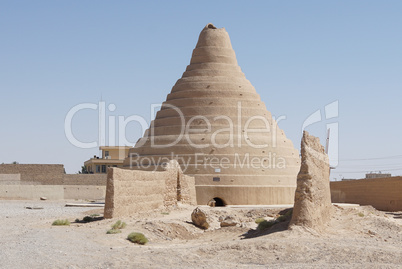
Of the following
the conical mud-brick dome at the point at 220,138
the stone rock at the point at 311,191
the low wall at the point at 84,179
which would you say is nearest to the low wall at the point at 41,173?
the low wall at the point at 84,179

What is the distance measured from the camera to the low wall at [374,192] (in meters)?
A: 28.3

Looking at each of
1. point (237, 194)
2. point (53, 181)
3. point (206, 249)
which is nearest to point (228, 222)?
point (206, 249)

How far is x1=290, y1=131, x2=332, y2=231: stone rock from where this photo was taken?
13.6 meters

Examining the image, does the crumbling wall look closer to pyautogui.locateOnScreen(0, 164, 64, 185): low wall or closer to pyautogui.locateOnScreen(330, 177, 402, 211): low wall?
pyautogui.locateOnScreen(330, 177, 402, 211): low wall

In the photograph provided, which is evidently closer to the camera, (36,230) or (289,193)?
(36,230)

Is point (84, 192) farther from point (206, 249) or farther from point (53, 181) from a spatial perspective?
point (206, 249)

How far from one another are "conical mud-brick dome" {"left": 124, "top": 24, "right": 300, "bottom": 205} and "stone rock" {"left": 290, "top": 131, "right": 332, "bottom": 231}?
16.5m

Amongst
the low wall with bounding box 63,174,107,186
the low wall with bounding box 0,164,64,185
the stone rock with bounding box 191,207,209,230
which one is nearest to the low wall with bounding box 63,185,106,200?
the low wall with bounding box 63,174,107,186

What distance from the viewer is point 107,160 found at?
59531 millimetres

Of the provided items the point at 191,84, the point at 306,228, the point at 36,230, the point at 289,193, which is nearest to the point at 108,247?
the point at 36,230

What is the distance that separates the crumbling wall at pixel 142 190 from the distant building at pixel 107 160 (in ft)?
101

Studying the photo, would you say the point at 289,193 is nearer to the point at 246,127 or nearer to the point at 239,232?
the point at 246,127

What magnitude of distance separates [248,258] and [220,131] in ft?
75.3

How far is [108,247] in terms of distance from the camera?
41.3 ft
